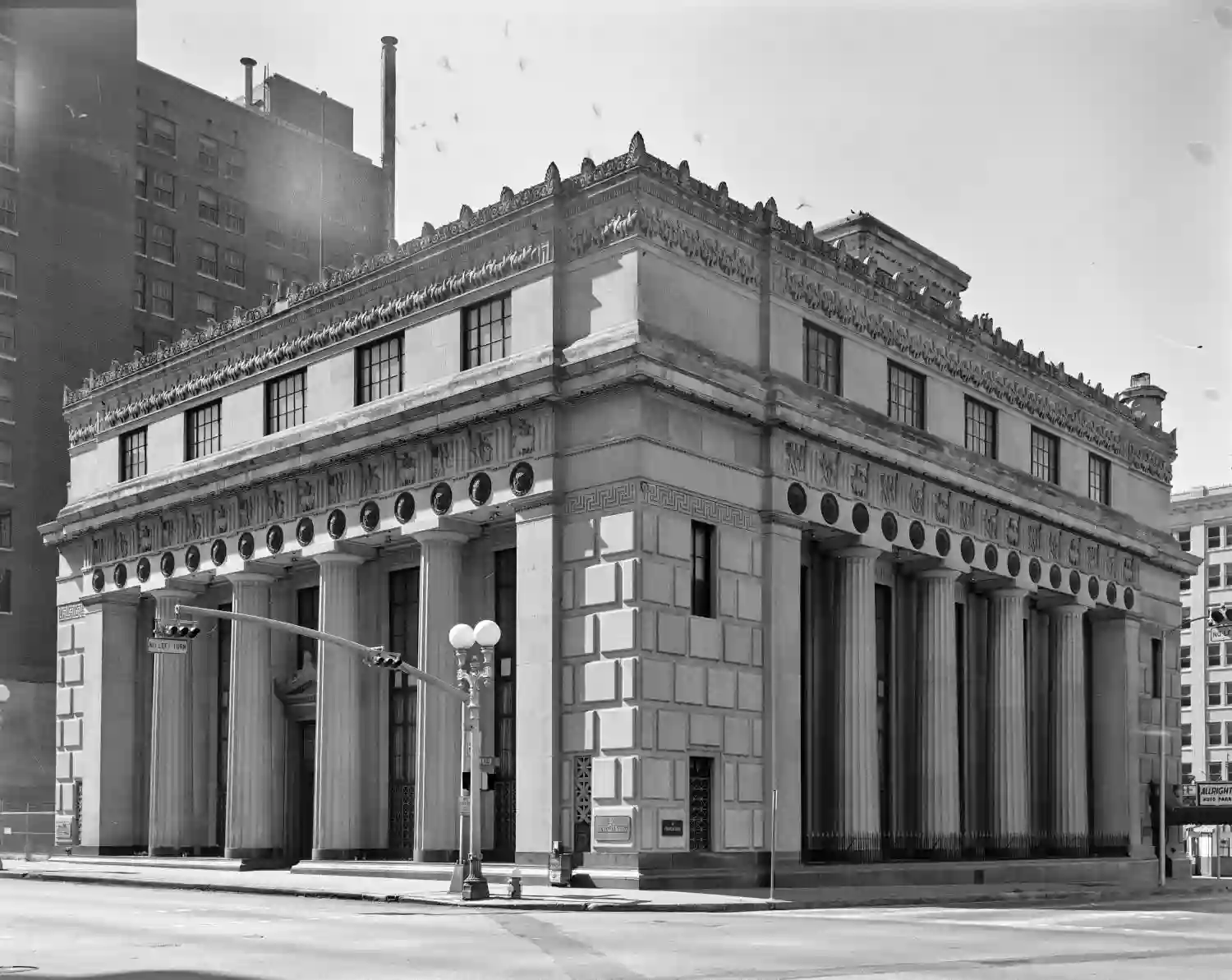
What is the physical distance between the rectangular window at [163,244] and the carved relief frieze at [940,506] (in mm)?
51919

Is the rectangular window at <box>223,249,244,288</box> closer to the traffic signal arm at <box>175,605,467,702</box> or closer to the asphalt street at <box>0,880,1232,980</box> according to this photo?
the traffic signal arm at <box>175,605,467,702</box>

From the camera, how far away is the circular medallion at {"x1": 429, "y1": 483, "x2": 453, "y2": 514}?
153 ft

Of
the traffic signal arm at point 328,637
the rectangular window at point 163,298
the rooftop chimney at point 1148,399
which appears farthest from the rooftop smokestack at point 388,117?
the traffic signal arm at point 328,637

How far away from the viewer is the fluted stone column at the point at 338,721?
4972 centimetres

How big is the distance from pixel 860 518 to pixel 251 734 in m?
20.8

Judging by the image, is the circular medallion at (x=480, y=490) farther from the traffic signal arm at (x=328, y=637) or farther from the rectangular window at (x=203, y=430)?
the rectangular window at (x=203, y=430)

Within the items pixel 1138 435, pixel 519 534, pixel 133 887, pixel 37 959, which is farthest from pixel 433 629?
pixel 1138 435

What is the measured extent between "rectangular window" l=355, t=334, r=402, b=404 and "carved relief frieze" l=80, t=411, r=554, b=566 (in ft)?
7.48

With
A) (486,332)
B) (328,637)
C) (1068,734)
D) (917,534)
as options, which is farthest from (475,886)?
(1068,734)

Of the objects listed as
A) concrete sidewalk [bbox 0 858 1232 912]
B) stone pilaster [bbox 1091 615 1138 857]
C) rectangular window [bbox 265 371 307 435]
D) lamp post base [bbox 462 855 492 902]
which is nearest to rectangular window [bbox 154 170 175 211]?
rectangular window [bbox 265 371 307 435]

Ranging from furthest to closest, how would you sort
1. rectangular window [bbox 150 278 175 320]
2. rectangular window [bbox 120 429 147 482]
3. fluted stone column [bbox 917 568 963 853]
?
rectangular window [bbox 150 278 175 320] < rectangular window [bbox 120 429 147 482] < fluted stone column [bbox 917 568 963 853]

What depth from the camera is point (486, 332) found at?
46906 millimetres

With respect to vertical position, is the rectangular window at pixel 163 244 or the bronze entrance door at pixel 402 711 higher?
the rectangular window at pixel 163 244

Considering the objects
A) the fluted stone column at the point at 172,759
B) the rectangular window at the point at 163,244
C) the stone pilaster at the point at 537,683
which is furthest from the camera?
the rectangular window at the point at 163,244
